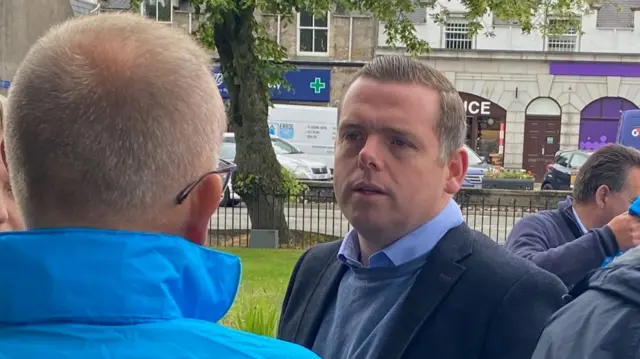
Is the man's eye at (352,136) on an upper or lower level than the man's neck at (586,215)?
upper

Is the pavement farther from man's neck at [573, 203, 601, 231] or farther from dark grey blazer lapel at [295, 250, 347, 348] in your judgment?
dark grey blazer lapel at [295, 250, 347, 348]

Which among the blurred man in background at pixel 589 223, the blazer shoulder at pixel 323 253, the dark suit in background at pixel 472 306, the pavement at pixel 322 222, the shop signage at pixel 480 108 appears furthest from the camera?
the shop signage at pixel 480 108

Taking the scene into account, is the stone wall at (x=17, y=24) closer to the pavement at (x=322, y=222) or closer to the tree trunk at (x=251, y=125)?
the tree trunk at (x=251, y=125)

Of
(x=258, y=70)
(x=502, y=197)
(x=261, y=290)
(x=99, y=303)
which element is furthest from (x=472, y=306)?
(x=502, y=197)

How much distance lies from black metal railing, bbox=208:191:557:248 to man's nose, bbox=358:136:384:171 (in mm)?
10285

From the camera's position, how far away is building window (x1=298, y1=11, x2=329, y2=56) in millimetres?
31312

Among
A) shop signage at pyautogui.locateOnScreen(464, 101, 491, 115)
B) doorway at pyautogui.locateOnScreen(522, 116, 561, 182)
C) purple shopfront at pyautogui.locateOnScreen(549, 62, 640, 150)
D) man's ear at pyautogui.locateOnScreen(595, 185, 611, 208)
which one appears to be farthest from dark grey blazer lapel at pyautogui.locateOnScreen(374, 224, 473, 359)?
purple shopfront at pyautogui.locateOnScreen(549, 62, 640, 150)

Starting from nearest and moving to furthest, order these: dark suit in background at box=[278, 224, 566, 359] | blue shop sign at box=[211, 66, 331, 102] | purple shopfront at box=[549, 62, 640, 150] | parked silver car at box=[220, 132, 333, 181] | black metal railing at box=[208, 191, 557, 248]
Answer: dark suit in background at box=[278, 224, 566, 359]
black metal railing at box=[208, 191, 557, 248]
parked silver car at box=[220, 132, 333, 181]
purple shopfront at box=[549, 62, 640, 150]
blue shop sign at box=[211, 66, 331, 102]

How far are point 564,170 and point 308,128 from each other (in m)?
8.38

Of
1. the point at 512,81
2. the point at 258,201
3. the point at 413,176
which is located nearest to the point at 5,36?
the point at 258,201

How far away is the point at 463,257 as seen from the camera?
2205 millimetres

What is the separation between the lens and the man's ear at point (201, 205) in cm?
139

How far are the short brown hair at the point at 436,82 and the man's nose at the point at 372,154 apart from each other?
193 mm

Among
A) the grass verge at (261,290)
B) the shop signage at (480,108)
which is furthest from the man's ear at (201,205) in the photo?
the shop signage at (480,108)
